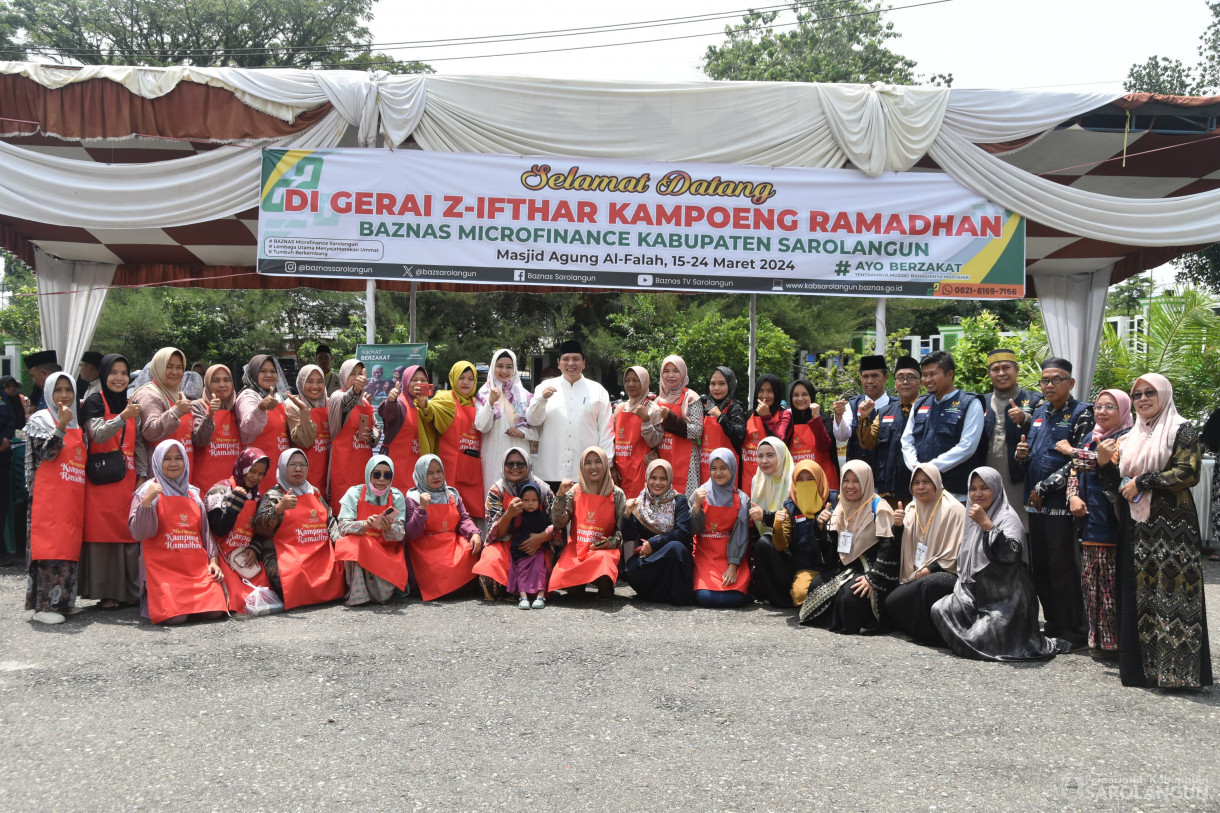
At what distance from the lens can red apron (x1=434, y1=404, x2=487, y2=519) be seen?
256 inches

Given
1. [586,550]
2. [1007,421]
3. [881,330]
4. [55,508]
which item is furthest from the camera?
[881,330]

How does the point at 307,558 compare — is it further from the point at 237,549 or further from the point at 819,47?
the point at 819,47

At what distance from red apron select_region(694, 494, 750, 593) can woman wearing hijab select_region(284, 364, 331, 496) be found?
2.62m

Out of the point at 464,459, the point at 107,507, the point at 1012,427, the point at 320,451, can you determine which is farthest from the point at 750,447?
the point at 107,507

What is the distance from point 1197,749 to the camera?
354cm

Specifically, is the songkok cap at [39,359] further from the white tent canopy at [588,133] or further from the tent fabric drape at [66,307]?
the tent fabric drape at [66,307]

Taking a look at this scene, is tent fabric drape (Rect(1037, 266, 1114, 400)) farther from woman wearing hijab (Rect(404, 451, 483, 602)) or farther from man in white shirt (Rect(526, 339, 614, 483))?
woman wearing hijab (Rect(404, 451, 483, 602))

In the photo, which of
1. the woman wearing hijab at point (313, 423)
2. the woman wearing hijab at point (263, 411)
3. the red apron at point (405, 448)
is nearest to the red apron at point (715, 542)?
the red apron at point (405, 448)

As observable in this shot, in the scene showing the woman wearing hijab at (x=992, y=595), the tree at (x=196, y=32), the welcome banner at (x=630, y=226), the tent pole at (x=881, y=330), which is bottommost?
the woman wearing hijab at (x=992, y=595)

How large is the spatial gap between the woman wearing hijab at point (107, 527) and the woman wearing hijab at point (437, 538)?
1646 millimetres

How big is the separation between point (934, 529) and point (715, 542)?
4.67 ft

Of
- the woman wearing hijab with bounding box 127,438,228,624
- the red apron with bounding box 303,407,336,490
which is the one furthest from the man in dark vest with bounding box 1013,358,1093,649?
the woman wearing hijab with bounding box 127,438,228,624

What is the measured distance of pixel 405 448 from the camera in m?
6.40

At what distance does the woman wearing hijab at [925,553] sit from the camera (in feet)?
16.3
